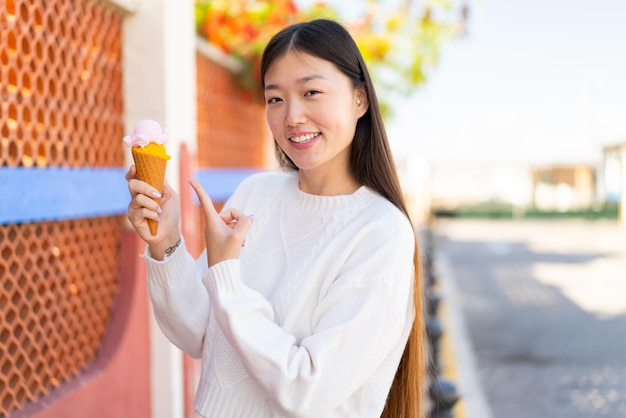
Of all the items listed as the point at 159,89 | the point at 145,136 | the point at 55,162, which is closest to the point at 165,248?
the point at 145,136

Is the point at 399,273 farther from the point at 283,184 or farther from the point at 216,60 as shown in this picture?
the point at 216,60

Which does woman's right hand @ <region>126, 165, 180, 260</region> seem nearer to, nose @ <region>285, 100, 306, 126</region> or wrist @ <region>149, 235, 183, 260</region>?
wrist @ <region>149, 235, 183, 260</region>

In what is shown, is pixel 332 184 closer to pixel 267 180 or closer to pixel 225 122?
pixel 267 180

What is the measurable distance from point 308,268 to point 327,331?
0.18 meters

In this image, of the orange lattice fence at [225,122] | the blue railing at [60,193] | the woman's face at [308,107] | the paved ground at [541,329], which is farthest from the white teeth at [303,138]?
the paved ground at [541,329]

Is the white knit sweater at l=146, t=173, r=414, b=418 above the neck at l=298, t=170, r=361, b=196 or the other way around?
the other way around

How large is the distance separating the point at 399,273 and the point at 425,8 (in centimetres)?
702

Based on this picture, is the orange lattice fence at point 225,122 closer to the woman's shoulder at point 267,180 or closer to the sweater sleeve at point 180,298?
the woman's shoulder at point 267,180

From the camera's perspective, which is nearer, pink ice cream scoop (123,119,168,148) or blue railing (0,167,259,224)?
pink ice cream scoop (123,119,168,148)

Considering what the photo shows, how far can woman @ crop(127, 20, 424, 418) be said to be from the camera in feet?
5.41

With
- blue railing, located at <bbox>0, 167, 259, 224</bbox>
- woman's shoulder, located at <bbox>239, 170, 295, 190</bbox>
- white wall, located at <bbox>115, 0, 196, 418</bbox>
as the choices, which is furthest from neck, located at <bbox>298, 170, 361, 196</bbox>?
white wall, located at <bbox>115, 0, 196, 418</bbox>

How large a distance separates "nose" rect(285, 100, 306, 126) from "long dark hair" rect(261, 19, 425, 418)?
0.13 m

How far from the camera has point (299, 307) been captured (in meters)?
1.77

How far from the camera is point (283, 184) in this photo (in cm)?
208
